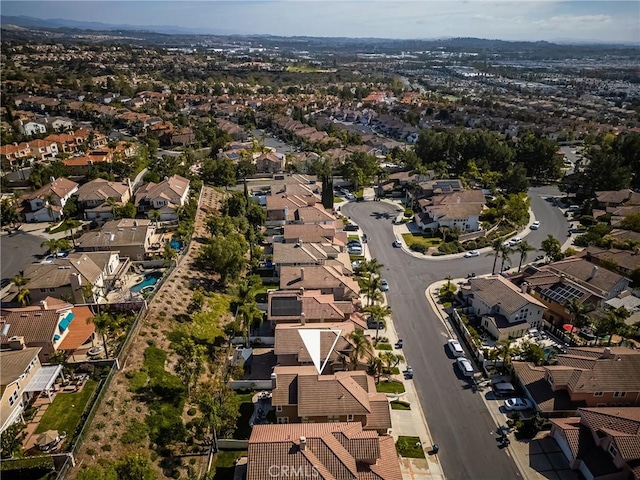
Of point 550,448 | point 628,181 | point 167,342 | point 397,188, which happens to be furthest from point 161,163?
point 628,181

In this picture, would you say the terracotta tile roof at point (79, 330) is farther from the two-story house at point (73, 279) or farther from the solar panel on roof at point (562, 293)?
the solar panel on roof at point (562, 293)

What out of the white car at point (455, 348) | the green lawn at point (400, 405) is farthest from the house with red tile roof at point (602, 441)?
the green lawn at point (400, 405)

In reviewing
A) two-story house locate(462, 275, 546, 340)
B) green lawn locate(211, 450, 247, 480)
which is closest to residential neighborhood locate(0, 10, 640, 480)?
green lawn locate(211, 450, 247, 480)

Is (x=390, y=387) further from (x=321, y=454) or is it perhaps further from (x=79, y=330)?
(x=79, y=330)

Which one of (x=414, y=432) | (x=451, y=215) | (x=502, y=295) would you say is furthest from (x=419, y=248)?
(x=414, y=432)

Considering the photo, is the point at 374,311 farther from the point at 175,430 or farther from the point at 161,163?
the point at 161,163

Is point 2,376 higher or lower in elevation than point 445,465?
higher
